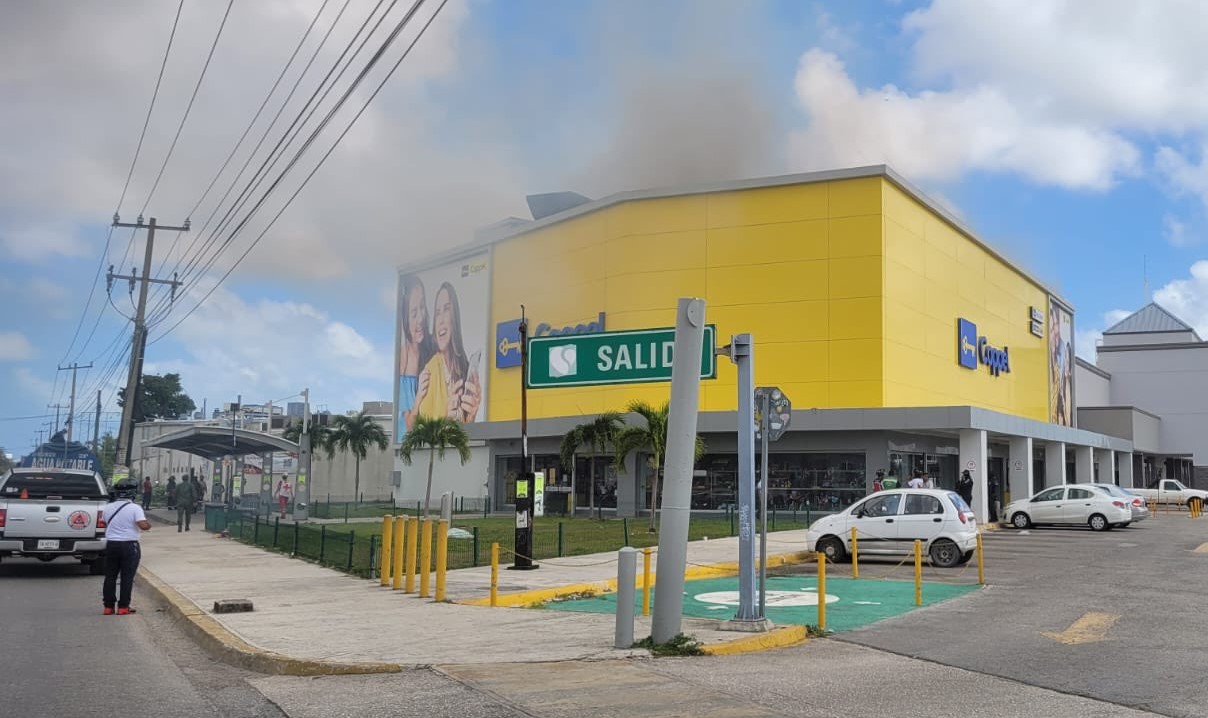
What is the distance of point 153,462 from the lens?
8544 cm

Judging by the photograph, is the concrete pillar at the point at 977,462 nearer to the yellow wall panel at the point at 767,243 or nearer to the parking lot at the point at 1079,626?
the yellow wall panel at the point at 767,243

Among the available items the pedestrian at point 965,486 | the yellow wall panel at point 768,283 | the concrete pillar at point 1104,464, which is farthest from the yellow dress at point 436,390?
the concrete pillar at point 1104,464

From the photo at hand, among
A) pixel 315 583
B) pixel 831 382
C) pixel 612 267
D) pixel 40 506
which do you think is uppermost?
pixel 612 267

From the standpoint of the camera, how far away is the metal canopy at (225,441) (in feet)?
126

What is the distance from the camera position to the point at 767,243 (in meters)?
42.9

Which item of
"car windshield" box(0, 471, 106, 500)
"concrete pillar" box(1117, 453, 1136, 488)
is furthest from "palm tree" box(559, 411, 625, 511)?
"concrete pillar" box(1117, 453, 1136, 488)

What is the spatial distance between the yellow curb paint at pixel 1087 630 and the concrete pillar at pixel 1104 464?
175ft

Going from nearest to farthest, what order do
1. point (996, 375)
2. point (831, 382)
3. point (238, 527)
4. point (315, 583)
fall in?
1. point (315, 583)
2. point (238, 527)
3. point (831, 382)
4. point (996, 375)

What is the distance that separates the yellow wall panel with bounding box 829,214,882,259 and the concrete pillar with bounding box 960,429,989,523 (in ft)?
26.2

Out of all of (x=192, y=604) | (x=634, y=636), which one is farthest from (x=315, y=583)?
(x=634, y=636)

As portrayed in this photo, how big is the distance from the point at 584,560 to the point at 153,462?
74.5 m

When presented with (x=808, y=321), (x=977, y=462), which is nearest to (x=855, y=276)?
(x=808, y=321)

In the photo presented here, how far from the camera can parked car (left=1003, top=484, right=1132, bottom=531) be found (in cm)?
3089

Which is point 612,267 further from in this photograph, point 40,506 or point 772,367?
point 40,506
